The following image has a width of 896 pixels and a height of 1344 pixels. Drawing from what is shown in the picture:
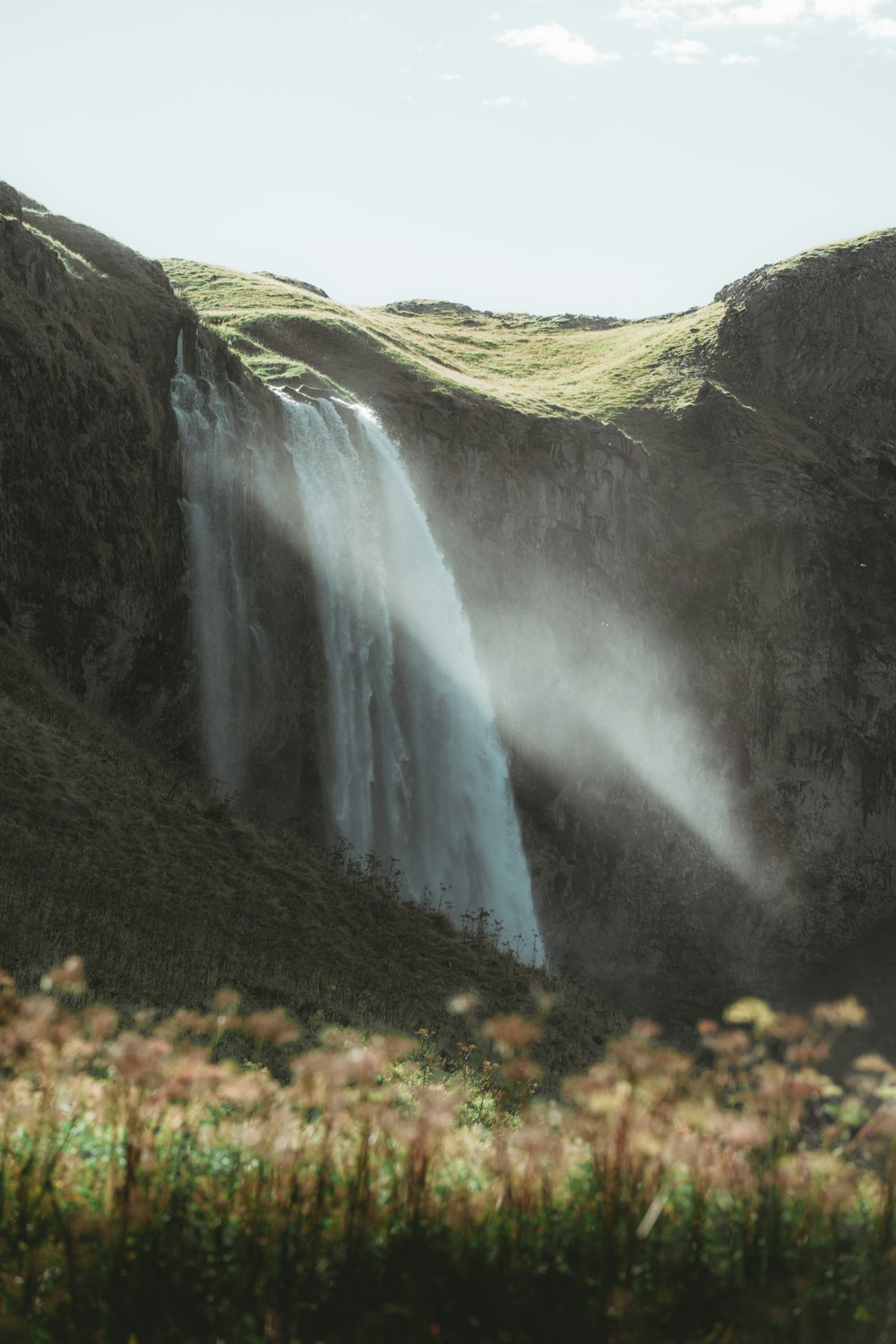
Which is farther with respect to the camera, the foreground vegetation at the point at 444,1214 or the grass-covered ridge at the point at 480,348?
the grass-covered ridge at the point at 480,348

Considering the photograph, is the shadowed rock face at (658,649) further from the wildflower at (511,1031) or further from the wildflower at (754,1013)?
the wildflower at (754,1013)

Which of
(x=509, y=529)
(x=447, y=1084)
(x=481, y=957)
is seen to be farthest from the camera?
(x=509, y=529)

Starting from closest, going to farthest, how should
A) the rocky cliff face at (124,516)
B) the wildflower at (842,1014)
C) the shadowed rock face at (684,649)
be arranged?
the wildflower at (842,1014)
the rocky cliff face at (124,516)
the shadowed rock face at (684,649)

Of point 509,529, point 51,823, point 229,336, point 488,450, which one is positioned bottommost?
point 51,823

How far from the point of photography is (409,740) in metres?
35.2

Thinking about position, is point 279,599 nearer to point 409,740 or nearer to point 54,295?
point 409,740

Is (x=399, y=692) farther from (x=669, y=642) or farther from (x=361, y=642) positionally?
(x=669, y=642)

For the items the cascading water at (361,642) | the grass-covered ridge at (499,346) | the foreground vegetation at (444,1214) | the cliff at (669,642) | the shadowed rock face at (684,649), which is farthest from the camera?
the grass-covered ridge at (499,346)

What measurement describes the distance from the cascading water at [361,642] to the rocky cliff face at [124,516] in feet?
0.92

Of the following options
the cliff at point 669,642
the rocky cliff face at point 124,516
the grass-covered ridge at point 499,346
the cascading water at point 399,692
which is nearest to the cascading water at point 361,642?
the cascading water at point 399,692

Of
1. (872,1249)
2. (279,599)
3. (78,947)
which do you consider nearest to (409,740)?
(279,599)

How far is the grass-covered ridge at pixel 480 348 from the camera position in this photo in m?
45.9

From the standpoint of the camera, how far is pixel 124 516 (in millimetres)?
28391

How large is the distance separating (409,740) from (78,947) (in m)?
20.9
